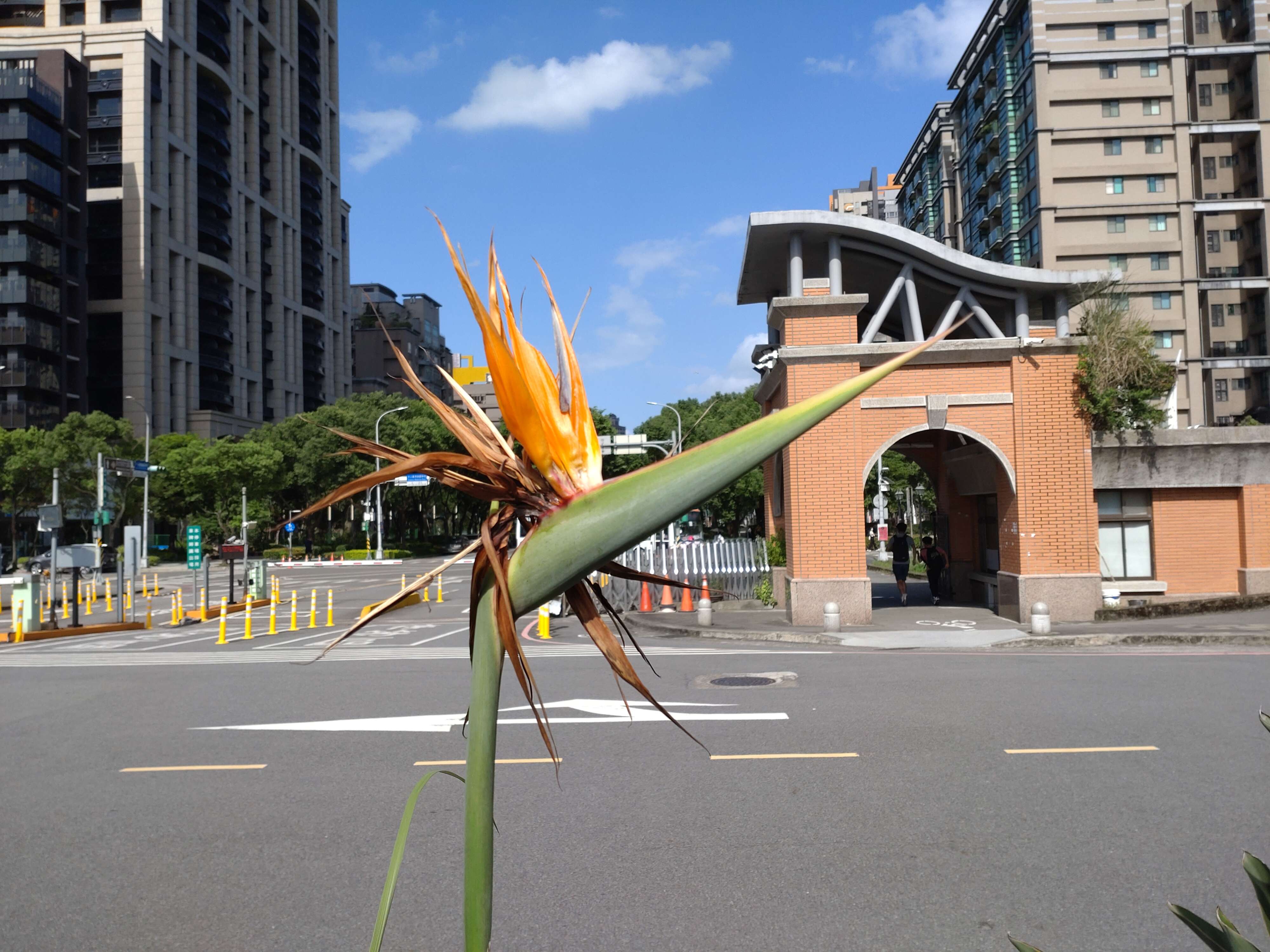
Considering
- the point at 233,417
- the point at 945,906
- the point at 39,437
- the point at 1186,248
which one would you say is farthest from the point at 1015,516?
the point at 233,417

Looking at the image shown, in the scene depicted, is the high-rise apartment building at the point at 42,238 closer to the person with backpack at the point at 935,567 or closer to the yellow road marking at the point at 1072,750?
the person with backpack at the point at 935,567

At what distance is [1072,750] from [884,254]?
500 inches

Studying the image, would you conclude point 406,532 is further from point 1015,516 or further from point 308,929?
point 308,929

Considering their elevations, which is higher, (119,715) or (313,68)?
(313,68)

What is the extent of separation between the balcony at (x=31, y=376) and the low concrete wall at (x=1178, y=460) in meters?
57.9

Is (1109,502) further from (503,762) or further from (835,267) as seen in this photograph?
(503,762)

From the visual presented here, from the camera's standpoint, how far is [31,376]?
57750 millimetres

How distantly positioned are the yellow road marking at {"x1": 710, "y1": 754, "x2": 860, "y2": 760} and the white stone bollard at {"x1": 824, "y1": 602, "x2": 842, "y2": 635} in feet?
28.7

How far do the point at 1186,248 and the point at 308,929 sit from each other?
Answer: 198 ft

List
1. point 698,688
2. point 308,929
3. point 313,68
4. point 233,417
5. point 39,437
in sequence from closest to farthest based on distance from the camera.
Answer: point 308,929, point 698,688, point 39,437, point 233,417, point 313,68

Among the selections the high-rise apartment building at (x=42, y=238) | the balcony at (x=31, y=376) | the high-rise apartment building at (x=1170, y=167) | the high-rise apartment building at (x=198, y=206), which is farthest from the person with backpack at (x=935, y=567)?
the high-rise apartment building at (x=198, y=206)

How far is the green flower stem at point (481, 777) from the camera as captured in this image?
3.41 feet

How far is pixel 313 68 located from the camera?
311 feet

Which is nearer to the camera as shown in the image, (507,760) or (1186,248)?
(507,760)
